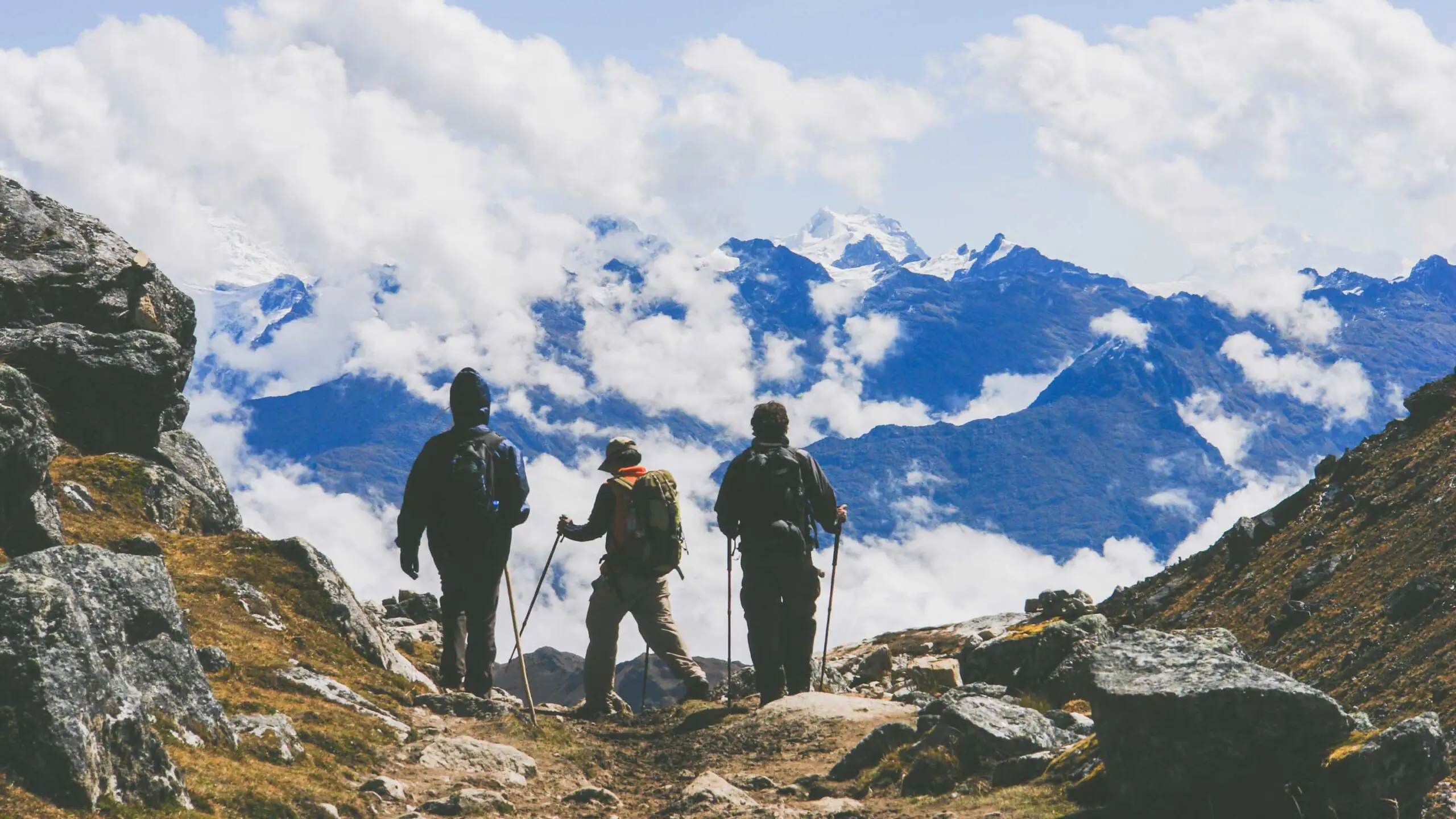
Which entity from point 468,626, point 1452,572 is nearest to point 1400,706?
point 1452,572

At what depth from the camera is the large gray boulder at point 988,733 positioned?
37.7 feet

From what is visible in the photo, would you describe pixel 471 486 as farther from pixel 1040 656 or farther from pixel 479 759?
pixel 1040 656

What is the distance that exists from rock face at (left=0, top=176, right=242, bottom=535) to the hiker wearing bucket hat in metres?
9.13

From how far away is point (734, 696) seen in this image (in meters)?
20.1

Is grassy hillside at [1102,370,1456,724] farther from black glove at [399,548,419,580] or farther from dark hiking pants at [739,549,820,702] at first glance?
black glove at [399,548,419,580]

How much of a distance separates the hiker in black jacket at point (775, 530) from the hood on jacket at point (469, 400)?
340cm

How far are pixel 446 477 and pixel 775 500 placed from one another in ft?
14.2

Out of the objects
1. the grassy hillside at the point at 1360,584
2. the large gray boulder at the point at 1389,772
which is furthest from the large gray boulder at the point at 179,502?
the grassy hillside at the point at 1360,584

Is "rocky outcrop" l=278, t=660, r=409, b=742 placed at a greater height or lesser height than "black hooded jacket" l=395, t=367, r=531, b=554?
lesser

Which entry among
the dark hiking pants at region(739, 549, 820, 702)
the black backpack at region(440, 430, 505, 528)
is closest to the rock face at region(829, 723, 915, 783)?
the dark hiking pants at region(739, 549, 820, 702)

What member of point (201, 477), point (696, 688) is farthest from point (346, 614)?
point (201, 477)

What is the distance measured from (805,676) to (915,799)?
620 centimetres

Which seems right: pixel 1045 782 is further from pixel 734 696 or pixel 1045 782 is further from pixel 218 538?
pixel 218 538

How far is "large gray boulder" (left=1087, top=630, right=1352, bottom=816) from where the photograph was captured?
28.7 ft
